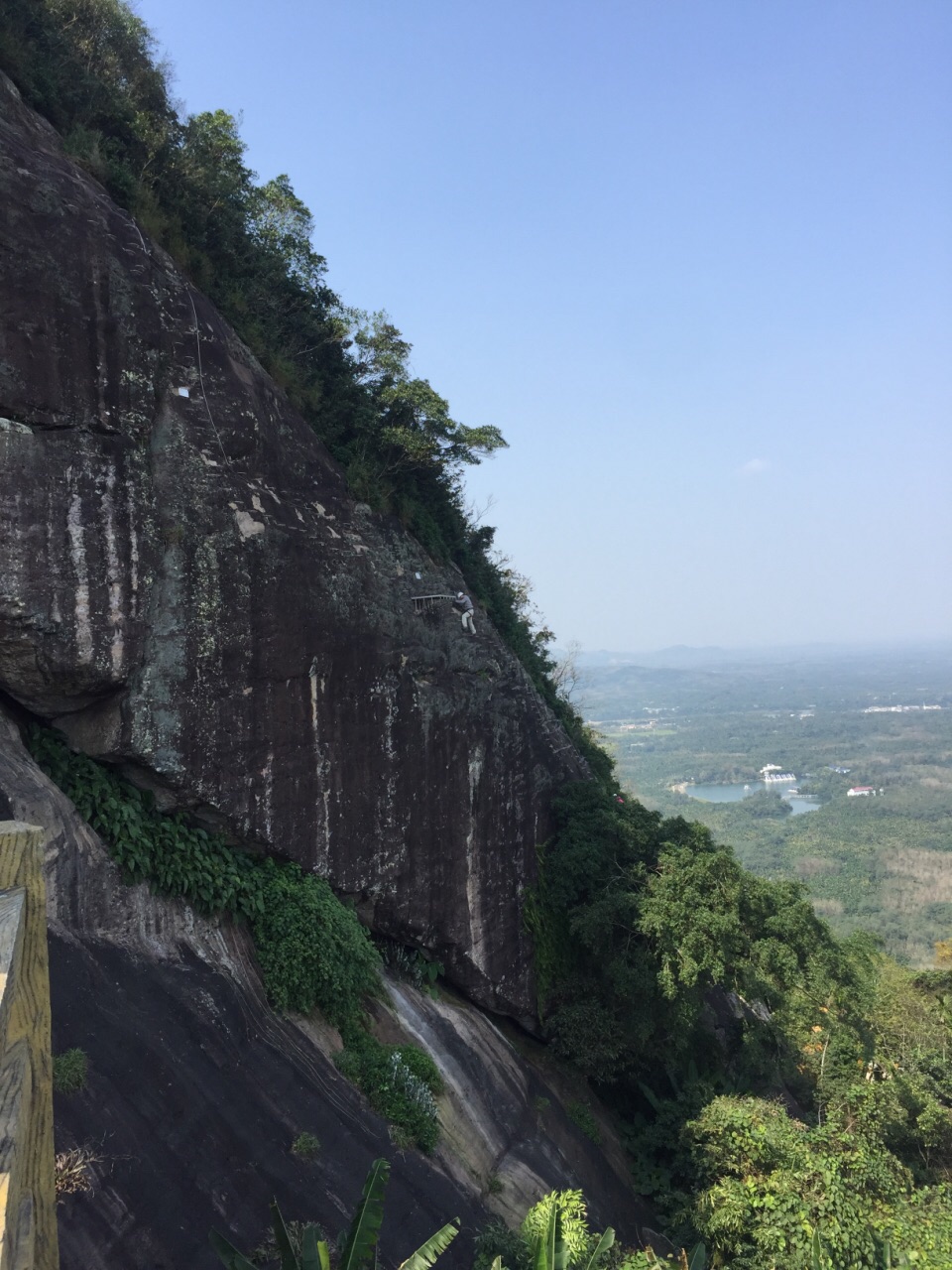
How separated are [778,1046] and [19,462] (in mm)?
14113

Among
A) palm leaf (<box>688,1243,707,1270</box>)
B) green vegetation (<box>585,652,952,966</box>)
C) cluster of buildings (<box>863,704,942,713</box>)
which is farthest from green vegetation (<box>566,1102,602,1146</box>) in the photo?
cluster of buildings (<box>863,704,942,713</box>)

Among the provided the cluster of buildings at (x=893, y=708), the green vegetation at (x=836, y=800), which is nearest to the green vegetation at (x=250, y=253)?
the green vegetation at (x=836, y=800)

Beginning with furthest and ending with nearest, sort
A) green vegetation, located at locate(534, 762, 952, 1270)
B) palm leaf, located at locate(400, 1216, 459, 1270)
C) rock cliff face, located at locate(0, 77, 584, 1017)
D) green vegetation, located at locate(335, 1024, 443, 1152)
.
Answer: green vegetation, located at locate(534, 762, 952, 1270)
green vegetation, located at locate(335, 1024, 443, 1152)
rock cliff face, located at locate(0, 77, 584, 1017)
palm leaf, located at locate(400, 1216, 459, 1270)

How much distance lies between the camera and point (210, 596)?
9594mm

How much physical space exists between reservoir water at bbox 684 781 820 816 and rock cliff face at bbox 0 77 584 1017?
319 ft

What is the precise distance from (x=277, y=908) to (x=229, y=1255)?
15.3 feet

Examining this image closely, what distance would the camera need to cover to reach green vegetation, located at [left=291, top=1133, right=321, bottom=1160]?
789 centimetres

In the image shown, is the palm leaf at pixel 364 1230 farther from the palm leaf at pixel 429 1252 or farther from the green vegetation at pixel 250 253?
the green vegetation at pixel 250 253

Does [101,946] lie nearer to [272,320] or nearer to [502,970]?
[502,970]

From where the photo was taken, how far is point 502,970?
12.9 m

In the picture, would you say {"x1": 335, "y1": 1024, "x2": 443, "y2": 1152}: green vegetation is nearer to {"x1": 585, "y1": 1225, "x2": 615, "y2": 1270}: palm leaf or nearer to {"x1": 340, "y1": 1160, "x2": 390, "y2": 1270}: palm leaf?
{"x1": 585, "y1": 1225, "x2": 615, "y2": 1270}: palm leaf

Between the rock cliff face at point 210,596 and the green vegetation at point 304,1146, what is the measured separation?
3.30 meters

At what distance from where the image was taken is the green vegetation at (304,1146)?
789 centimetres

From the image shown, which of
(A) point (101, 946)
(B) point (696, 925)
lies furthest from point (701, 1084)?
(A) point (101, 946)
